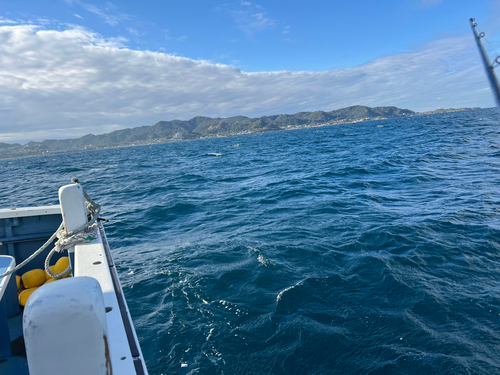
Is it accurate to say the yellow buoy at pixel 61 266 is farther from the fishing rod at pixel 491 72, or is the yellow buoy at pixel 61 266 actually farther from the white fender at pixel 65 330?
the fishing rod at pixel 491 72

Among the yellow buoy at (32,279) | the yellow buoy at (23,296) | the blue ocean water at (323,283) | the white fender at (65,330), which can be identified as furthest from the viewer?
the yellow buoy at (32,279)

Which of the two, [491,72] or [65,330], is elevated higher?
[491,72]

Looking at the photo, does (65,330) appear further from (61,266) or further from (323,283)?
(323,283)

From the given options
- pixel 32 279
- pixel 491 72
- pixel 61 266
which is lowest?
pixel 32 279

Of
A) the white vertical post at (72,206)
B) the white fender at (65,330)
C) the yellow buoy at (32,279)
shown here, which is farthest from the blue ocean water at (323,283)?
the white fender at (65,330)

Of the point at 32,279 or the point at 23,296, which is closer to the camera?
the point at 23,296

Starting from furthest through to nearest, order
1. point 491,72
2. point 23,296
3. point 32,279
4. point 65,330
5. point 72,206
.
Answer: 1. point 32,279
2. point 72,206
3. point 23,296
4. point 491,72
5. point 65,330

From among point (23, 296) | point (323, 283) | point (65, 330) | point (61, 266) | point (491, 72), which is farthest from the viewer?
point (323, 283)

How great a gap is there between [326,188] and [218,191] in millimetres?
6778

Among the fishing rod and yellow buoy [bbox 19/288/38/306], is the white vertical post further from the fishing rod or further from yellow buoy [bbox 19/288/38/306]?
the fishing rod

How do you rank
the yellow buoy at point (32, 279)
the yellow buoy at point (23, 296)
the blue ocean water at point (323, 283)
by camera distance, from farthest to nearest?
1. the yellow buoy at point (32, 279)
2. the yellow buoy at point (23, 296)
3. the blue ocean water at point (323, 283)

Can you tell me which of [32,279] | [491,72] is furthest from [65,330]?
[491,72]

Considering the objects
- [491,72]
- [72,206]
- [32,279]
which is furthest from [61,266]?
[491,72]

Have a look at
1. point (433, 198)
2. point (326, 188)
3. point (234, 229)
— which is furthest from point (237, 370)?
point (326, 188)
